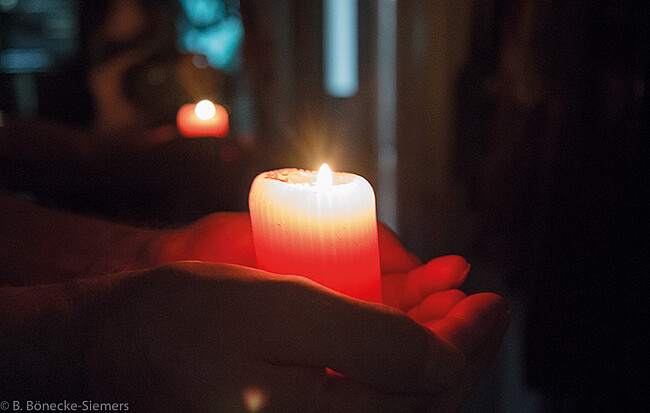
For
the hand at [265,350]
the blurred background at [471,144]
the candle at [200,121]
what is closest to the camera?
the hand at [265,350]

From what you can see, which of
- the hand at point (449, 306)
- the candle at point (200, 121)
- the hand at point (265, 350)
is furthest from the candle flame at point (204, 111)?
the hand at point (265, 350)

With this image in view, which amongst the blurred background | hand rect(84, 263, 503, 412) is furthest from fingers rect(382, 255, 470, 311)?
the blurred background

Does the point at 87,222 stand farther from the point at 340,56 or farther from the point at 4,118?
the point at 340,56

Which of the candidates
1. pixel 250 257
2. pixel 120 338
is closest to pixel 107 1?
pixel 250 257

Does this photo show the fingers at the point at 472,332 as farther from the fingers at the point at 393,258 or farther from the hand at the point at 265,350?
the fingers at the point at 393,258

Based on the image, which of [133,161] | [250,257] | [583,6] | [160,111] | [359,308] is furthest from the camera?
[160,111]

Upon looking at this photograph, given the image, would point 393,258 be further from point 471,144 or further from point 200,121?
point 471,144
